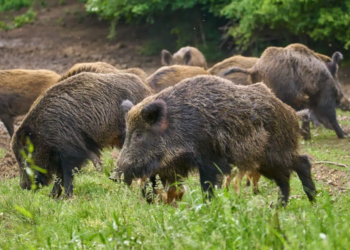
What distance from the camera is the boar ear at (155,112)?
18.9 ft

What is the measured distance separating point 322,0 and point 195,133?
1251cm

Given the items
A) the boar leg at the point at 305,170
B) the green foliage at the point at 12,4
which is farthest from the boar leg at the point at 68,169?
the green foliage at the point at 12,4

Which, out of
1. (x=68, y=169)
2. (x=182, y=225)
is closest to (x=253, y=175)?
(x=68, y=169)

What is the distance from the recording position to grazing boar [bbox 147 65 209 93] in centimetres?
1130

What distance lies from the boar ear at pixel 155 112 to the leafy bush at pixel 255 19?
11598 mm

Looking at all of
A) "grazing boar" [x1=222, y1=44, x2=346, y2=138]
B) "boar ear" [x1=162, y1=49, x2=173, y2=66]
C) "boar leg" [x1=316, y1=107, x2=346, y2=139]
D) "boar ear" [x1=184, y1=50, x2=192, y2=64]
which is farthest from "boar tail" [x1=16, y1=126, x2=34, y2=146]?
"boar ear" [x1=162, y1=49, x2=173, y2=66]

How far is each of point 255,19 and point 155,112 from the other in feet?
42.8

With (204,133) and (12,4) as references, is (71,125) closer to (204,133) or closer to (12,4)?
(204,133)

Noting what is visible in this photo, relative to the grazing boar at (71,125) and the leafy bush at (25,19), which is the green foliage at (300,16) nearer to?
the grazing boar at (71,125)

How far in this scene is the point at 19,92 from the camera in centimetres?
1158

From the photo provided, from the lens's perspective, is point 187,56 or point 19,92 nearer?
point 19,92

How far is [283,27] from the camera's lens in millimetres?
19328

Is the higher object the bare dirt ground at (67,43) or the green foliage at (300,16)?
the green foliage at (300,16)

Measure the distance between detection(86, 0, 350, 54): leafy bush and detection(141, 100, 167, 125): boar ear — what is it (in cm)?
1160
